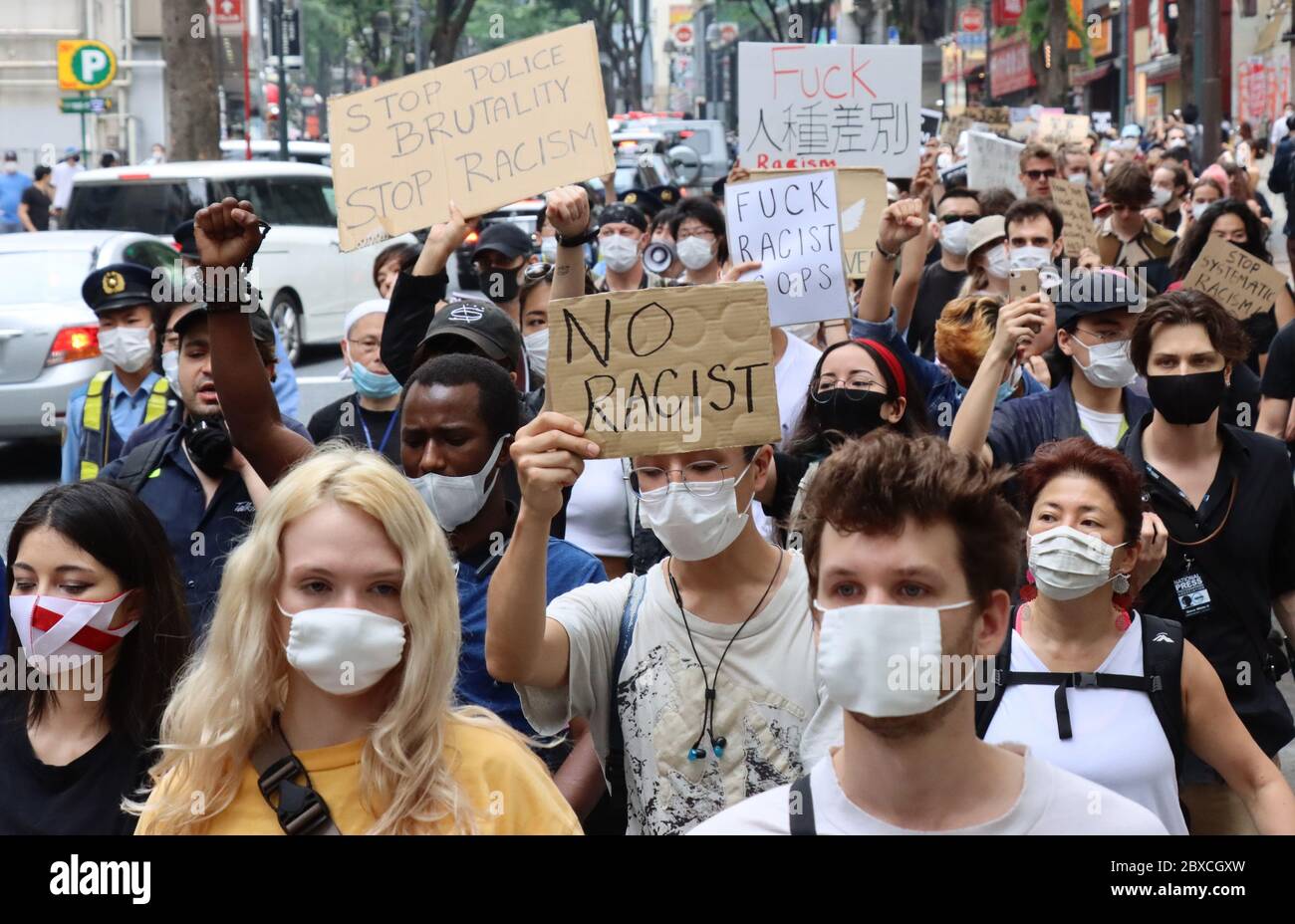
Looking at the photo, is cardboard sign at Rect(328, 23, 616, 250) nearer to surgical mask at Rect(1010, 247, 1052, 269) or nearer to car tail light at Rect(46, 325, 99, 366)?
surgical mask at Rect(1010, 247, 1052, 269)

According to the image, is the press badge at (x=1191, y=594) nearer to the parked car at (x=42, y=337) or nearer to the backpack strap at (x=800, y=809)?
the backpack strap at (x=800, y=809)

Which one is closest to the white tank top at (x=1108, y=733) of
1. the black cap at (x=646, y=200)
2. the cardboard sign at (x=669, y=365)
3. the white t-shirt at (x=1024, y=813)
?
the cardboard sign at (x=669, y=365)

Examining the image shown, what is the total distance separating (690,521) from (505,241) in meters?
4.62

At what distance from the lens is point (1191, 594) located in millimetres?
4805

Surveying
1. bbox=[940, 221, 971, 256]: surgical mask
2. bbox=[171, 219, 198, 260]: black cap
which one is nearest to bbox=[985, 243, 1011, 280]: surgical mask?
bbox=[940, 221, 971, 256]: surgical mask

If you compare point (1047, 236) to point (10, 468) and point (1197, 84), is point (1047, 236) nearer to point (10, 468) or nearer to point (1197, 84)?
point (10, 468)

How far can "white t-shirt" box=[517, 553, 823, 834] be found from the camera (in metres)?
3.41

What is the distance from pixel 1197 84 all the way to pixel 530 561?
22538mm

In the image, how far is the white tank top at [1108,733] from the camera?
369 cm

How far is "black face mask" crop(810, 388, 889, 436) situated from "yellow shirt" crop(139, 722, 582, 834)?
221 cm

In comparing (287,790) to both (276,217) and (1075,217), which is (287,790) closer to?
(1075,217)

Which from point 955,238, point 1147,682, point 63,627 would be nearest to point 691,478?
point 1147,682

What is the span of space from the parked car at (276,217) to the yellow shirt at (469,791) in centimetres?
1404

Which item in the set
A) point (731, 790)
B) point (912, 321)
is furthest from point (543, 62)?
point (912, 321)
